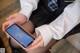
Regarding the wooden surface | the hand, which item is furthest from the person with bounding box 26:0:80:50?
the wooden surface

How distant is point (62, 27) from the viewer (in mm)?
788

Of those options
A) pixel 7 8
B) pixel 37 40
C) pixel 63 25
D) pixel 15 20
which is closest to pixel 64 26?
pixel 63 25

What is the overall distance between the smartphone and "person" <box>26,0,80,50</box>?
0.14ft

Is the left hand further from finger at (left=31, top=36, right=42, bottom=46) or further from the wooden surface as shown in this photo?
the wooden surface

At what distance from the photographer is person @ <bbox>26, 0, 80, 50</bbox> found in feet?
2.55

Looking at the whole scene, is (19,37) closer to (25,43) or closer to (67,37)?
(25,43)

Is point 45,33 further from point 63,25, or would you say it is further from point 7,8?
point 7,8

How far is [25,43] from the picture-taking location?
74cm

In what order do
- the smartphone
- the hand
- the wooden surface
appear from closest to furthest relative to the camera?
1. the smartphone
2. the hand
3. the wooden surface

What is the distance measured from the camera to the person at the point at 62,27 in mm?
776

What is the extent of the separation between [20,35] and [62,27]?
205mm

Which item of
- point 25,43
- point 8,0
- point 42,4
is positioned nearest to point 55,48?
point 25,43

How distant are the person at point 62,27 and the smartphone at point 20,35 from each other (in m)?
0.04

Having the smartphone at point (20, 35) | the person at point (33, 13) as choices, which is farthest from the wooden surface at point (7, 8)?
the smartphone at point (20, 35)
